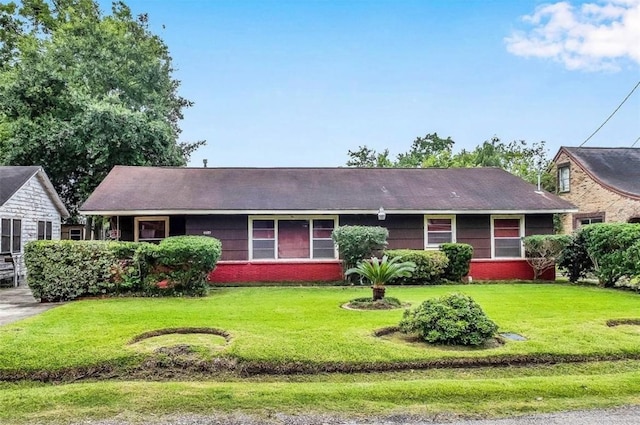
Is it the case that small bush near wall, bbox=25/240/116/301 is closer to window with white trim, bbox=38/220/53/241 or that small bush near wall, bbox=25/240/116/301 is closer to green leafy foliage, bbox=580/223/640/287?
window with white trim, bbox=38/220/53/241

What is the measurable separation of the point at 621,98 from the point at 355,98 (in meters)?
12.7

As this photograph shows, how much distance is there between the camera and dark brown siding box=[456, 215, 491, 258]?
651 inches

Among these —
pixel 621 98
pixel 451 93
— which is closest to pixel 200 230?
pixel 451 93

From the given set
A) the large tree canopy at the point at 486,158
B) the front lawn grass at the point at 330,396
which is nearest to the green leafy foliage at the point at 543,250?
the front lawn grass at the point at 330,396

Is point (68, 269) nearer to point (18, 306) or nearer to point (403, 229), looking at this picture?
point (18, 306)

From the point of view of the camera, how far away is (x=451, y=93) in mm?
25297

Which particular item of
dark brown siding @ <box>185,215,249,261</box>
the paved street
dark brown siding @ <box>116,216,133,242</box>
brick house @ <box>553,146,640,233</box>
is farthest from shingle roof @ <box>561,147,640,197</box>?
dark brown siding @ <box>116,216,133,242</box>

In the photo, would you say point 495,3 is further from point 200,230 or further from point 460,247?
point 200,230

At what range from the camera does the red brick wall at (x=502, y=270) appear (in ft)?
53.8

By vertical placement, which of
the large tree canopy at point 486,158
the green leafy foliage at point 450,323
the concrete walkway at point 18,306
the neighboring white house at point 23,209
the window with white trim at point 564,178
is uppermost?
the large tree canopy at point 486,158

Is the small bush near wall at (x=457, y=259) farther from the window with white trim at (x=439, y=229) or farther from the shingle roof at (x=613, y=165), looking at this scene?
the shingle roof at (x=613, y=165)

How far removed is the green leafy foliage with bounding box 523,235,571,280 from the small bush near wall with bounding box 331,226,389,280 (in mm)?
5044

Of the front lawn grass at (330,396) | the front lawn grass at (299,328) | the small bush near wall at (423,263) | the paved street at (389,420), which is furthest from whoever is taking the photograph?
the small bush near wall at (423,263)

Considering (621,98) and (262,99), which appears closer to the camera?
(621,98)
